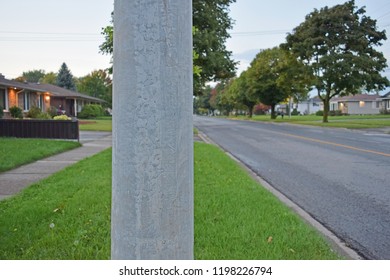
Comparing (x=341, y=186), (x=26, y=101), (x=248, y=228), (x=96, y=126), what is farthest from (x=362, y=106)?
(x=248, y=228)

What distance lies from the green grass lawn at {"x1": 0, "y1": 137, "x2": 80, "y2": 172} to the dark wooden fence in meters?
2.54

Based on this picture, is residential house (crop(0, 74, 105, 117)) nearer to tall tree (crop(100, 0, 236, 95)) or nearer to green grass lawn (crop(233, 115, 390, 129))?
tall tree (crop(100, 0, 236, 95))

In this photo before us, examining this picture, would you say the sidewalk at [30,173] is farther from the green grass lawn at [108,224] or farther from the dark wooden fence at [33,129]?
the dark wooden fence at [33,129]

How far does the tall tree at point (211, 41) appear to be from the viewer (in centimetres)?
2448

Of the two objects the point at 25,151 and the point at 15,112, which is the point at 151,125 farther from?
the point at 15,112

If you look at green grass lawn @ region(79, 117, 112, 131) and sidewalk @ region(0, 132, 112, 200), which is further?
green grass lawn @ region(79, 117, 112, 131)

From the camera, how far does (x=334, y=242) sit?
4.65m

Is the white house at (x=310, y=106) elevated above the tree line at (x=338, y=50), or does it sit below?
below

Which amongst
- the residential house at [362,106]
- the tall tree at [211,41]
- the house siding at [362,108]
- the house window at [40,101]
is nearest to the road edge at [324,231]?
the tall tree at [211,41]

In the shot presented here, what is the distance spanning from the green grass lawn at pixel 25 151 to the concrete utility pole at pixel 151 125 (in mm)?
8493

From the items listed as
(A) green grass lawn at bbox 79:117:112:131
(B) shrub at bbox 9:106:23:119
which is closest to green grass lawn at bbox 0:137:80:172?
(A) green grass lawn at bbox 79:117:112:131

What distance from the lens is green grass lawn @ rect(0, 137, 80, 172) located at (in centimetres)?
1020

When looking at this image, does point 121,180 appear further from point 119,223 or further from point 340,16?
point 340,16

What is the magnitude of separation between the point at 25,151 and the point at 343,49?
34.0 metres
